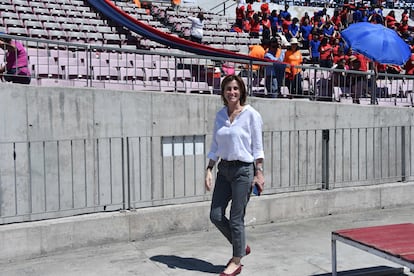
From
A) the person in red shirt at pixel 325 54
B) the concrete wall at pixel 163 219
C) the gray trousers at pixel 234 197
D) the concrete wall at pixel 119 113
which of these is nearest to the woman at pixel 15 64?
the concrete wall at pixel 119 113

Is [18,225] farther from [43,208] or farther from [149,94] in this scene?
[149,94]

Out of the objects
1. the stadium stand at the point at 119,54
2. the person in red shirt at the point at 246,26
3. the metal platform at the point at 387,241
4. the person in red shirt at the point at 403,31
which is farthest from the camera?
the person in red shirt at the point at 403,31

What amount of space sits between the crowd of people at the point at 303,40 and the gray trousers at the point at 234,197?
547 centimetres

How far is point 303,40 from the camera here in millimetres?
20609

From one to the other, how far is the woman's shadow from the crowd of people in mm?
5124

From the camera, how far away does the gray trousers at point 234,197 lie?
5.76 meters

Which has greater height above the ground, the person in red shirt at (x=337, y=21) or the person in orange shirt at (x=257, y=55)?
the person in red shirt at (x=337, y=21)

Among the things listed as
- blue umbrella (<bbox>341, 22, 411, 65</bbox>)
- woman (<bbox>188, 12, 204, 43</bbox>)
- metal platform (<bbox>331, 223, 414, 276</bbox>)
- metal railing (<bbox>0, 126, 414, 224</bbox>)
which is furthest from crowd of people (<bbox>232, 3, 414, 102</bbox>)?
metal platform (<bbox>331, 223, 414, 276</bbox>)

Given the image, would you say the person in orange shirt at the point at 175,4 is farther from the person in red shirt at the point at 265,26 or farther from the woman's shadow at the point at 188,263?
the woman's shadow at the point at 188,263

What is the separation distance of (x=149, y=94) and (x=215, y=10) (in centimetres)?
1837

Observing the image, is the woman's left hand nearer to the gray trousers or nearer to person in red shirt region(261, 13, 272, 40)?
the gray trousers

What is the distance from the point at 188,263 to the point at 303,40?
15.3 m

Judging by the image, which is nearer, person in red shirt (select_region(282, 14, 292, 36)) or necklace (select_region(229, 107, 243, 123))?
necklace (select_region(229, 107, 243, 123))

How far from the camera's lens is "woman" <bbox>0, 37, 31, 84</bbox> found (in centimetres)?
907
